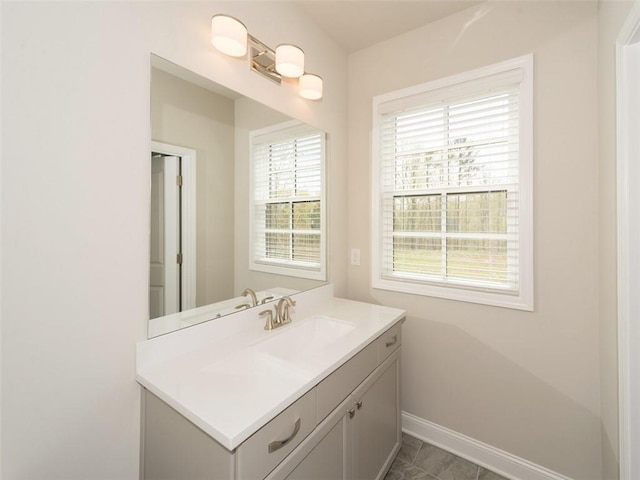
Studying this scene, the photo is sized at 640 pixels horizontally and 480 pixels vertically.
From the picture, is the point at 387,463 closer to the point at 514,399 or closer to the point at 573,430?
the point at 514,399

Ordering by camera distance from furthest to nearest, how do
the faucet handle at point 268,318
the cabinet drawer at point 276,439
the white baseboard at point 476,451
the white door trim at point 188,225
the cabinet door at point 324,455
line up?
the white baseboard at point 476,451 < the faucet handle at point 268,318 < the white door trim at point 188,225 < the cabinet door at point 324,455 < the cabinet drawer at point 276,439

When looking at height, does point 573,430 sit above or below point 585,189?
below

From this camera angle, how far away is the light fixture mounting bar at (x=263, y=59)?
57.7 inches

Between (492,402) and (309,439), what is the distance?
1290 millimetres

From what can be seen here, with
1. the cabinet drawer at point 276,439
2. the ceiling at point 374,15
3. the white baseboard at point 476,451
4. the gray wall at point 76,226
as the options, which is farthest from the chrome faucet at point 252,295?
the ceiling at point 374,15

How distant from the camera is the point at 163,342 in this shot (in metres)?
1.13

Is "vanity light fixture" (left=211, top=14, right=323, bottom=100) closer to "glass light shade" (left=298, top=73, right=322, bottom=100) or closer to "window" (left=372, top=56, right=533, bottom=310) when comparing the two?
"glass light shade" (left=298, top=73, right=322, bottom=100)

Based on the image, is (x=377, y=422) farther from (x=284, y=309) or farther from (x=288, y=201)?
(x=288, y=201)

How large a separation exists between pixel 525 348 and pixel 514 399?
0.31 meters

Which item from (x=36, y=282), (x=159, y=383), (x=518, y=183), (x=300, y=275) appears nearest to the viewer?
(x=36, y=282)

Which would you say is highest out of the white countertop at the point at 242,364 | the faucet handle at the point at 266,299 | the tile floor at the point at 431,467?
the faucet handle at the point at 266,299

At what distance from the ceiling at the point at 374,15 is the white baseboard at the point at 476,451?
2.58 m

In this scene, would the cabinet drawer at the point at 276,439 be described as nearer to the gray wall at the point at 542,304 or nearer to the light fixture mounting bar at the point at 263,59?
the gray wall at the point at 542,304

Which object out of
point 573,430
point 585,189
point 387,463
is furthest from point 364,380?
point 585,189
